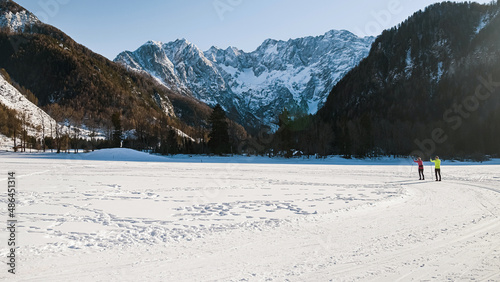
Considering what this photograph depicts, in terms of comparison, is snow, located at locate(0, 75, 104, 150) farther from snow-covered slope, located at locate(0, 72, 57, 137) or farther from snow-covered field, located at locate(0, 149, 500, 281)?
snow-covered field, located at locate(0, 149, 500, 281)

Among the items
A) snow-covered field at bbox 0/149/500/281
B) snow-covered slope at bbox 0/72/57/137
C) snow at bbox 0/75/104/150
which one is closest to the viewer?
snow-covered field at bbox 0/149/500/281

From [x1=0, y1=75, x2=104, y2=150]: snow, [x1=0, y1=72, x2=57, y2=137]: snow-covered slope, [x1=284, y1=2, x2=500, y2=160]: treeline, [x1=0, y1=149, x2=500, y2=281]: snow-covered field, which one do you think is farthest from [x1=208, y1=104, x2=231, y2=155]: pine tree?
[x1=0, y1=72, x2=57, y2=137]: snow-covered slope

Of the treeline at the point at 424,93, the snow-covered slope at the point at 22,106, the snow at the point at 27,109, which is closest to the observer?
the treeline at the point at 424,93

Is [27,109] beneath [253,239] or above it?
above

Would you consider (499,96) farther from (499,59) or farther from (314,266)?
(314,266)

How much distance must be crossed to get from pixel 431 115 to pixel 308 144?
309 ft

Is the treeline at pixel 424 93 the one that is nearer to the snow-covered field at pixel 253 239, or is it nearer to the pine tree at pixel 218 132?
the pine tree at pixel 218 132

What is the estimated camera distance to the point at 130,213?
10.8m

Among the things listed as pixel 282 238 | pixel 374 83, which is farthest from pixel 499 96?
pixel 282 238

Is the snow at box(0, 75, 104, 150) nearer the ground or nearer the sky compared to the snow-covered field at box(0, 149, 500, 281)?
nearer the sky

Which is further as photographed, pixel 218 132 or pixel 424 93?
pixel 424 93

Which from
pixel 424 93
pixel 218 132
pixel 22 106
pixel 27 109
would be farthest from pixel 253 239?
pixel 424 93

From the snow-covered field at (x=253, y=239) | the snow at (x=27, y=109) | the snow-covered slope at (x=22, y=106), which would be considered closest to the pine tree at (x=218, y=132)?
the snow-covered field at (x=253, y=239)

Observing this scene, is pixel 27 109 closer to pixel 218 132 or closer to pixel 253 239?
pixel 218 132
